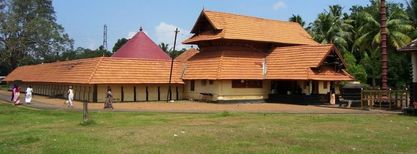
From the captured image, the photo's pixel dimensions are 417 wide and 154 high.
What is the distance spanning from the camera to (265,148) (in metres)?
11.2

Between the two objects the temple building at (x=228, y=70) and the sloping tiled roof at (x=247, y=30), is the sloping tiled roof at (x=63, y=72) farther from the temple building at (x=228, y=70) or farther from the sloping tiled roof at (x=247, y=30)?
the sloping tiled roof at (x=247, y=30)

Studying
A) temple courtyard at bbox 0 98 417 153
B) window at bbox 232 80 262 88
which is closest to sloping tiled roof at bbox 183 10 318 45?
window at bbox 232 80 262 88

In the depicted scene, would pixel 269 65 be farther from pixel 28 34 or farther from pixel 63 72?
pixel 28 34

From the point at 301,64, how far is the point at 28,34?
47660mm

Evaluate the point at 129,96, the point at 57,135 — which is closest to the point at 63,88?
the point at 129,96

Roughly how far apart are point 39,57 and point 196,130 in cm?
6159

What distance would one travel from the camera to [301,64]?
109ft

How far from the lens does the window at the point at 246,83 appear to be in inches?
1351

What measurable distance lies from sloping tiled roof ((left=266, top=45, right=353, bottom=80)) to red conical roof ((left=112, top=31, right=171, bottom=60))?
1380 cm

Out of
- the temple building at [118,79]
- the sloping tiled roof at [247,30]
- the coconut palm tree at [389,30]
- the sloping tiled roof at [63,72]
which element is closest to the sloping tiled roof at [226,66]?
the sloping tiled roof at [247,30]

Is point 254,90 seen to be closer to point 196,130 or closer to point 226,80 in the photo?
point 226,80

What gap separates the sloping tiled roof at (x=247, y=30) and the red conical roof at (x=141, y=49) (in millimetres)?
7361

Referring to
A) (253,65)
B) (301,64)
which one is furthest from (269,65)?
(301,64)

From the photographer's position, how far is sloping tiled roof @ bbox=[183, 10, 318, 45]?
1414 inches
